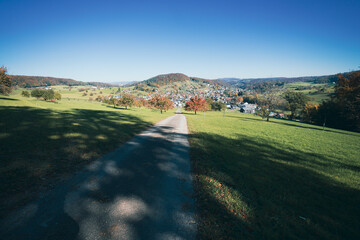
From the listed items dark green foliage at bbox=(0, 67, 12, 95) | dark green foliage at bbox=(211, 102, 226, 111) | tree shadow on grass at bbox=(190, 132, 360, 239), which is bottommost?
dark green foliage at bbox=(211, 102, 226, 111)

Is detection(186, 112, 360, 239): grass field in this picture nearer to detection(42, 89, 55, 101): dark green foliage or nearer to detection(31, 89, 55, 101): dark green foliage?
Answer: detection(31, 89, 55, 101): dark green foliage

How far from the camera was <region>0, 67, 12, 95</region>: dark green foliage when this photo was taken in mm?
41081

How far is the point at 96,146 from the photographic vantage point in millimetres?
9461

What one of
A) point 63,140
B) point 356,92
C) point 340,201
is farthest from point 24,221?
point 356,92

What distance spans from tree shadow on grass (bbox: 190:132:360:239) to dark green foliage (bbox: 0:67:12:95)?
65.9m

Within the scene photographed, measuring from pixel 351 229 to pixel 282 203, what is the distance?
167 centimetres

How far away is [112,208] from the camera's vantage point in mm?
4113

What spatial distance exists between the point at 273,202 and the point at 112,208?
→ 18.7 ft

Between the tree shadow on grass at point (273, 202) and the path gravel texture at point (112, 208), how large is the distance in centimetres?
83

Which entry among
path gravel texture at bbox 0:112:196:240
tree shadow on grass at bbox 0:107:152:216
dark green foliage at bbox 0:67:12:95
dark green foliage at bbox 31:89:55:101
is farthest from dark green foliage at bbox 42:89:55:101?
path gravel texture at bbox 0:112:196:240

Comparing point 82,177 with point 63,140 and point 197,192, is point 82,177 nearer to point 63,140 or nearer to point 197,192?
point 197,192

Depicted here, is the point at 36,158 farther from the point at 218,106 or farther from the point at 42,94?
the point at 218,106

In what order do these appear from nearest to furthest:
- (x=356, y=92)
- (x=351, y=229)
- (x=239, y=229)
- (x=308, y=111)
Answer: (x=239, y=229) → (x=351, y=229) → (x=356, y=92) → (x=308, y=111)

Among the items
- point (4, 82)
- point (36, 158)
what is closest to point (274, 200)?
point (36, 158)
